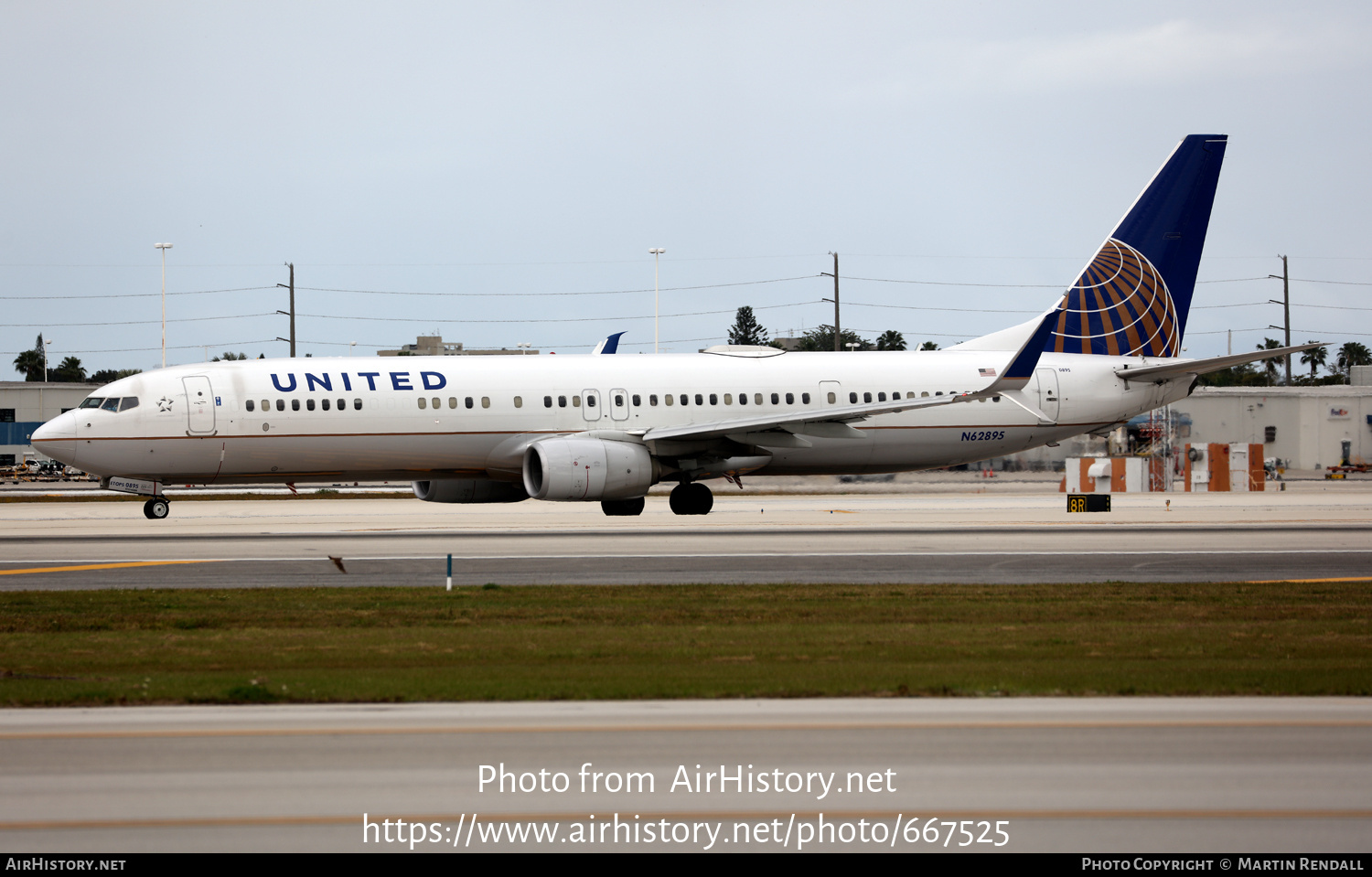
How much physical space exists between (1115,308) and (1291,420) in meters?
45.6

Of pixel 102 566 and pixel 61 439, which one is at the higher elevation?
pixel 61 439

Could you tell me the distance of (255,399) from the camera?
100ft

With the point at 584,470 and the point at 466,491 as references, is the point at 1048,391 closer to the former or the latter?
the point at 584,470

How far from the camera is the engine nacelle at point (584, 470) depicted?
2900 cm

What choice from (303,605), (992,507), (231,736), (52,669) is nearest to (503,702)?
(231,736)

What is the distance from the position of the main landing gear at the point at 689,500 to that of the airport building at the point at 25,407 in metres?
68.7

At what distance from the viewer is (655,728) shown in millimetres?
9047

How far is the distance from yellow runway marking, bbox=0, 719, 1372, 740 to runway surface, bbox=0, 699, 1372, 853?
0.03 metres

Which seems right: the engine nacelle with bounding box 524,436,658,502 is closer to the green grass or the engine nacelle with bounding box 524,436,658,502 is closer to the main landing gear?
the main landing gear

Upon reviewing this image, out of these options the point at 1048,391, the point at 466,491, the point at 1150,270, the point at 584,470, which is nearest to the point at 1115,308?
the point at 1150,270

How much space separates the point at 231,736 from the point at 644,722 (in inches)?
114

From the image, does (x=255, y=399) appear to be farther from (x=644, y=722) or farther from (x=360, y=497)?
(x=644, y=722)

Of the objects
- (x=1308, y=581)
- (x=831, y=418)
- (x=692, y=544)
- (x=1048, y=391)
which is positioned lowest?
(x=1308, y=581)

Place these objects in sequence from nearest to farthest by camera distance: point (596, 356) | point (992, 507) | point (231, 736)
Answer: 1. point (231, 736)
2. point (596, 356)
3. point (992, 507)
